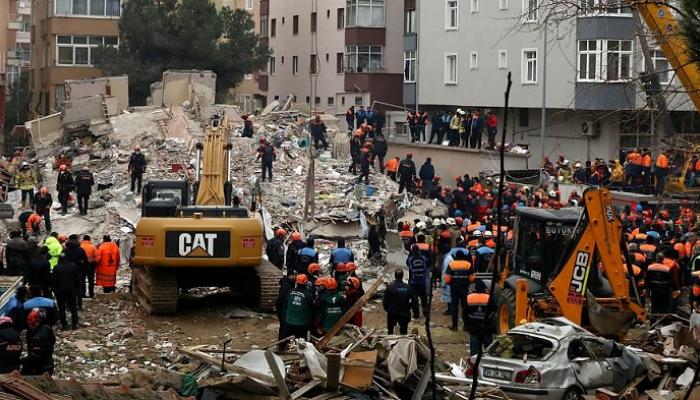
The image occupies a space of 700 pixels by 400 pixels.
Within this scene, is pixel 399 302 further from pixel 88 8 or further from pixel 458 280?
pixel 88 8

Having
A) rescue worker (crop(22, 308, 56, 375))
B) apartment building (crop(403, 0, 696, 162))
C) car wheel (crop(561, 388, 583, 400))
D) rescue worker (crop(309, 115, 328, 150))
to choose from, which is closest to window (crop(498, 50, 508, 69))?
apartment building (crop(403, 0, 696, 162))

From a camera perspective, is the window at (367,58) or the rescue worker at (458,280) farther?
the window at (367,58)

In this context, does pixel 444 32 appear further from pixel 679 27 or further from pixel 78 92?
pixel 679 27

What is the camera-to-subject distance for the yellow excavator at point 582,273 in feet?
56.9

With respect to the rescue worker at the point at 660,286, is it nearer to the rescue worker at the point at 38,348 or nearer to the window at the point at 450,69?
the rescue worker at the point at 38,348

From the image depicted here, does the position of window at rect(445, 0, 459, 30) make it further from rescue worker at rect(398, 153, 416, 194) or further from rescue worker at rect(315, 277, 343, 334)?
rescue worker at rect(315, 277, 343, 334)

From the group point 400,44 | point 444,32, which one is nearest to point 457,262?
point 444,32

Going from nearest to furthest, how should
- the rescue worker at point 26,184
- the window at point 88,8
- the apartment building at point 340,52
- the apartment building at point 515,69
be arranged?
the rescue worker at point 26,184 < the apartment building at point 515,69 < the apartment building at point 340,52 < the window at point 88,8

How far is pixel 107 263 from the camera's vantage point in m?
23.2

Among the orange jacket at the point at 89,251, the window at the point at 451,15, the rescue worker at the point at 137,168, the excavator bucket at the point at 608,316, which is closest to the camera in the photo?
the excavator bucket at the point at 608,316

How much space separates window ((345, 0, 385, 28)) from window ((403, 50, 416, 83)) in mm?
3574

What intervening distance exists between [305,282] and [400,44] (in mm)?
41804

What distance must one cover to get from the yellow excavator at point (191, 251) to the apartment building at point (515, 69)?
1769 centimetres

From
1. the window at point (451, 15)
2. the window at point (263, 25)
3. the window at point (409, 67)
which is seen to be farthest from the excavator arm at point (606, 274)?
the window at point (263, 25)
